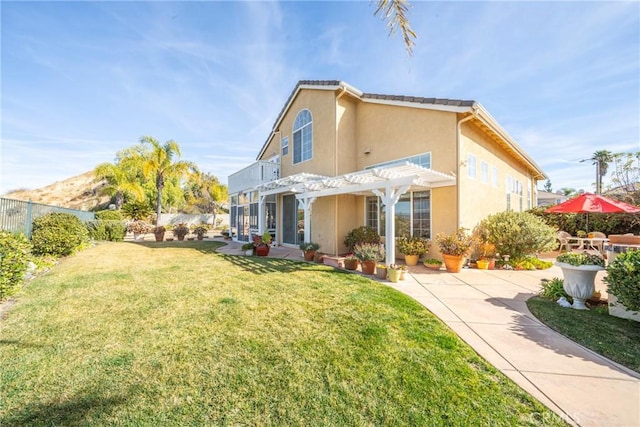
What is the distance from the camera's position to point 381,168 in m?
8.44

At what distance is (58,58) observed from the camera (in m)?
9.02

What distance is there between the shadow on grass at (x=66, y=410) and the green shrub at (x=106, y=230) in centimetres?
1881

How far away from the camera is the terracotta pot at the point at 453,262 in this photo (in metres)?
8.50

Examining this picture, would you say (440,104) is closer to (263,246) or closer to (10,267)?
(263,246)

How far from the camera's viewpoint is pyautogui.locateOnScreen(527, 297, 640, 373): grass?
11.6 feet

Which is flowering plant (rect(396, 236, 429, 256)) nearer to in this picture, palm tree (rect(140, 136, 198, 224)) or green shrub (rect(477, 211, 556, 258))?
green shrub (rect(477, 211, 556, 258))

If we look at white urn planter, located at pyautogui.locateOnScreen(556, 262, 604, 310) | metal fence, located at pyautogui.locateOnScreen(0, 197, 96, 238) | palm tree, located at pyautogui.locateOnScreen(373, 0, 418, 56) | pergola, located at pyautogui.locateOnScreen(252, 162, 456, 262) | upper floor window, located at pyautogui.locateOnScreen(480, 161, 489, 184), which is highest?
palm tree, located at pyautogui.locateOnScreen(373, 0, 418, 56)

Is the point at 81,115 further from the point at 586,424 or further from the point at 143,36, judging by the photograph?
the point at 586,424

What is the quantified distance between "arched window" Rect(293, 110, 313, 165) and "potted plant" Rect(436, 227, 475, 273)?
864 cm

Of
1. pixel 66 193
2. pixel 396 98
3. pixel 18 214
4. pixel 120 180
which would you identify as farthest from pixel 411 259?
pixel 66 193

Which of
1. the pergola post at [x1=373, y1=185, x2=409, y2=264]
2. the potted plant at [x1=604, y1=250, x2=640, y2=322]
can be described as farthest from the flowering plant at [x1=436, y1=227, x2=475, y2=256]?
the potted plant at [x1=604, y1=250, x2=640, y2=322]

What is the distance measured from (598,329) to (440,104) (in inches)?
314

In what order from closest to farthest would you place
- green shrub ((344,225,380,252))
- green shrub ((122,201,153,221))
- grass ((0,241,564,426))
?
grass ((0,241,564,426)), green shrub ((344,225,380,252)), green shrub ((122,201,153,221))

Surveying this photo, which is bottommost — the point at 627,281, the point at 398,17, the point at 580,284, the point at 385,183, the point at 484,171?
the point at 580,284
